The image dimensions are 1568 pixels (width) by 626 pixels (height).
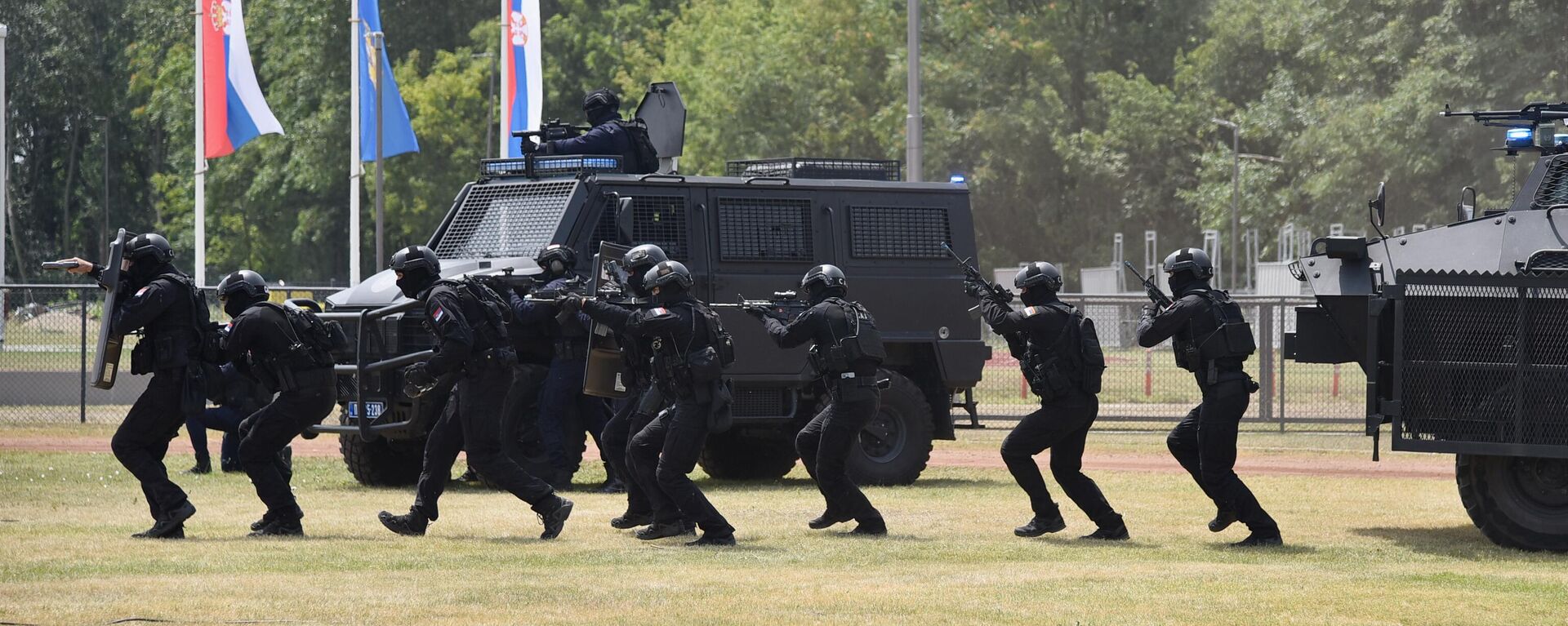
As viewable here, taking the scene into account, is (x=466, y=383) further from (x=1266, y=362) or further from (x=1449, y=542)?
(x=1266, y=362)

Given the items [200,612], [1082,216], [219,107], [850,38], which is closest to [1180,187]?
[1082,216]

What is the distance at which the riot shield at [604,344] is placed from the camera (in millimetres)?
12148

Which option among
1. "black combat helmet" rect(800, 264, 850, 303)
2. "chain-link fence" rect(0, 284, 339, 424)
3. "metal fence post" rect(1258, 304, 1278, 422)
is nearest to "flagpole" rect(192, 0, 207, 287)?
"chain-link fence" rect(0, 284, 339, 424)

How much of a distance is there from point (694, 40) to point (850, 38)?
469 centimetres

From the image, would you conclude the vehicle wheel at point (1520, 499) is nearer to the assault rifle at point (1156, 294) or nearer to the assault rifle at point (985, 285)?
the assault rifle at point (1156, 294)

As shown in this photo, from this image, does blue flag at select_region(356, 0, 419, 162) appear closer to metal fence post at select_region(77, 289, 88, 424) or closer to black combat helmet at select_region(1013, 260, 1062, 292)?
metal fence post at select_region(77, 289, 88, 424)

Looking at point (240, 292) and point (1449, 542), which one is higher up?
point (240, 292)

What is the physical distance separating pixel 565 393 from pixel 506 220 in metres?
1.55

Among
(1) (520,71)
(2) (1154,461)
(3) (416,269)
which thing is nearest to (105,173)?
(1) (520,71)

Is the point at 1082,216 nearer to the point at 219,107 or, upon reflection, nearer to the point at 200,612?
the point at 219,107

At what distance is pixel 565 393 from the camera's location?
45.9ft

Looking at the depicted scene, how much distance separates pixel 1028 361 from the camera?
39.1 ft

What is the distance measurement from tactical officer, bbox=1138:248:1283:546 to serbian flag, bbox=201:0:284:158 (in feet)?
67.2

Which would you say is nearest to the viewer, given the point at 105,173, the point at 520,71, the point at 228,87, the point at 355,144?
Result: the point at 520,71
